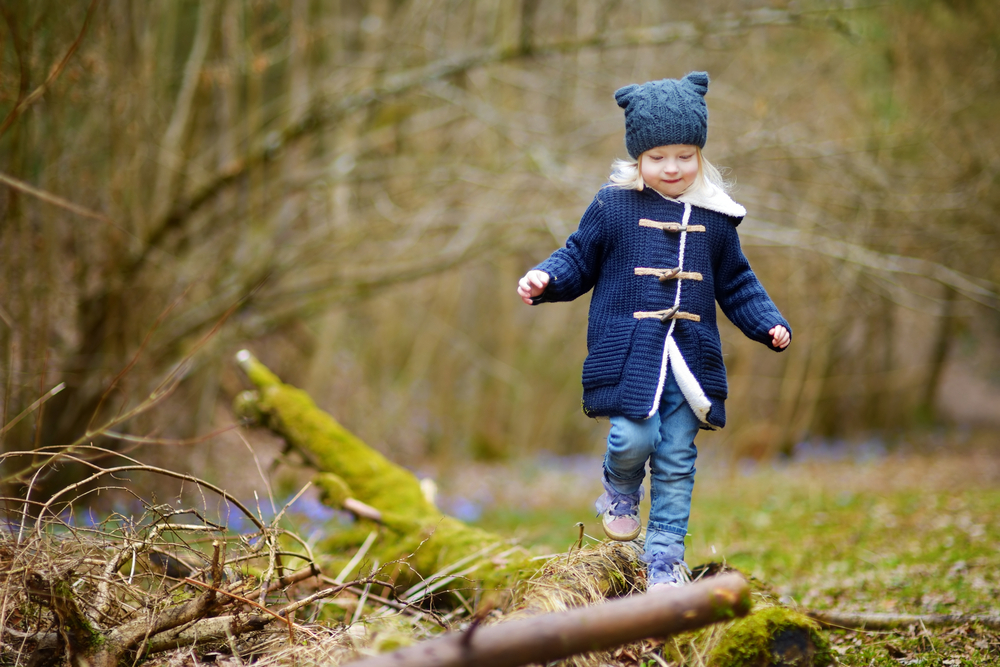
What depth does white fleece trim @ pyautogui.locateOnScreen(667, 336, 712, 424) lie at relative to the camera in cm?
259

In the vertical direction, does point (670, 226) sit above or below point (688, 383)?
above

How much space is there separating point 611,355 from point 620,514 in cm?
58

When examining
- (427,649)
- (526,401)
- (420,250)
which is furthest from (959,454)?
(427,649)

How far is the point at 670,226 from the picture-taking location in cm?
269

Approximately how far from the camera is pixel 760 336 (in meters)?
2.69

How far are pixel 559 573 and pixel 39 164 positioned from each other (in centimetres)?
577

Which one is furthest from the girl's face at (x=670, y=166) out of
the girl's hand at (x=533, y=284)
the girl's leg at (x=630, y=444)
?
the girl's leg at (x=630, y=444)

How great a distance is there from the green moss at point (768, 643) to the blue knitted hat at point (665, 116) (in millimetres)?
1530

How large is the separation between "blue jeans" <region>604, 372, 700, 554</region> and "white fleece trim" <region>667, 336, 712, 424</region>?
0.11 feet

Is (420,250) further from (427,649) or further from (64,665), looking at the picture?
(427,649)

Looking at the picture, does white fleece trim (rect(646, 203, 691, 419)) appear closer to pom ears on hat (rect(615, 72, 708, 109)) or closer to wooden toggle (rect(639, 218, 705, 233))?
wooden toggle (rect(639, 218, 705, 233))

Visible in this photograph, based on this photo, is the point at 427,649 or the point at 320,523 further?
the point at 320,523

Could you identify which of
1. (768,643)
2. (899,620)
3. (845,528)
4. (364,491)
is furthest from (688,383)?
(845,528)

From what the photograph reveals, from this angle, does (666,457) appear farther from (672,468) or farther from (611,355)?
(611,355)
